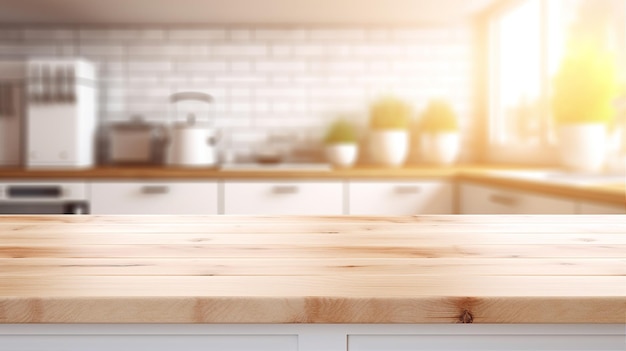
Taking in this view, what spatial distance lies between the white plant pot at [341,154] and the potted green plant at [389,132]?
14cm

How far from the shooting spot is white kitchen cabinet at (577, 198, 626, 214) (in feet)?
4.82

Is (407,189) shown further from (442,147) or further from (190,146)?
(190,146)

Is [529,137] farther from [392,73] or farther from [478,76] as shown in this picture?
[392,73]

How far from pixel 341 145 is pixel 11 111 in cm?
172

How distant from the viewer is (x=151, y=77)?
3.38 meters

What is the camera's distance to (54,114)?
9.62 feet

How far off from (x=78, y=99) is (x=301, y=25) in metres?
1.29

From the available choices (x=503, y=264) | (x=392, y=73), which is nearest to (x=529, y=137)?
(x=392, y=73)

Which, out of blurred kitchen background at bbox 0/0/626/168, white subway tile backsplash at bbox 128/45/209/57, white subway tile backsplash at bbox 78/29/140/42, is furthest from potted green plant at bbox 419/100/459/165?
white subway tile backsplash at bbox 78/29/140/42

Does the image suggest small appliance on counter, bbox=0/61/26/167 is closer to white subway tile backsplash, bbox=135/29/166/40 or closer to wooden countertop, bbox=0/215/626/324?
white subway tile backsplash, bbox=135/29/166/40

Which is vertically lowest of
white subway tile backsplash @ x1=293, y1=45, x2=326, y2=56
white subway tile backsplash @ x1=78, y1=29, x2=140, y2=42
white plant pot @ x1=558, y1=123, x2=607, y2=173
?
white plant pot @ x1=558, y1=123, x2=607, y2=173

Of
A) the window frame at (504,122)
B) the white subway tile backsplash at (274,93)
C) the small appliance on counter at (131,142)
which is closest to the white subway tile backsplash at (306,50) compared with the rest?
the white subway tile backsplash at (274,93)

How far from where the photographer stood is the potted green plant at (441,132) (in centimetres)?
313

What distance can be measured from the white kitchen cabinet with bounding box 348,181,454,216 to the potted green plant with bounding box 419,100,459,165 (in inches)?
19.0
